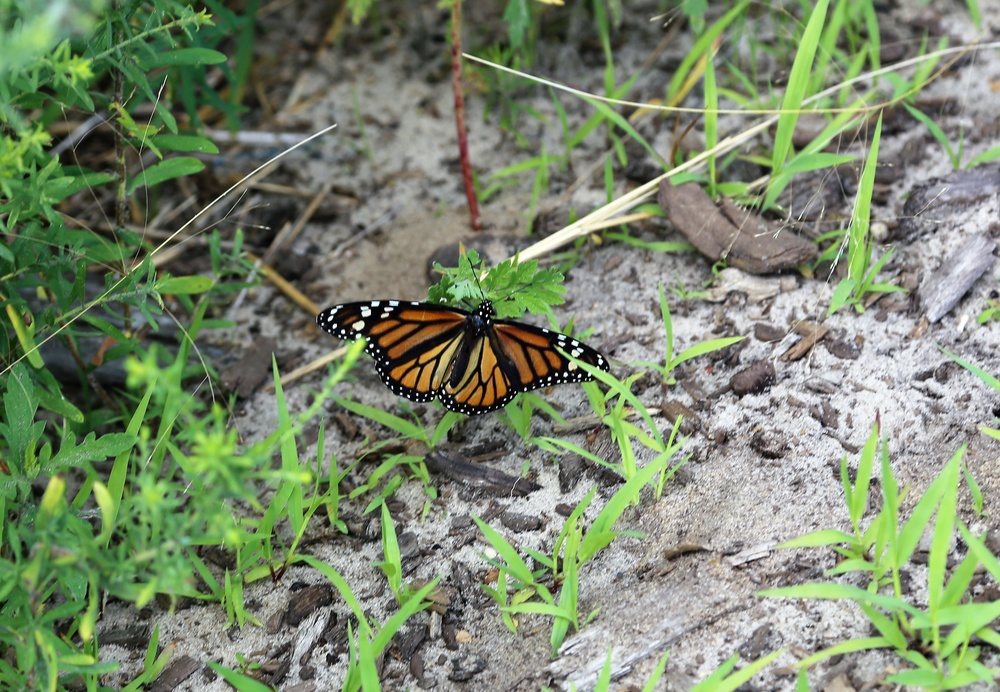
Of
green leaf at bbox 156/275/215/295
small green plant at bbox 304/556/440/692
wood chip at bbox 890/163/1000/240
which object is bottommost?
small green plant at bbox 304/556/440/692

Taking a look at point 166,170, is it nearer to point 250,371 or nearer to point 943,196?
point 250,371

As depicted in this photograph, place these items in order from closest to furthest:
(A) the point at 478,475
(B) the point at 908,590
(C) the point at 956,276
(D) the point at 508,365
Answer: (B) the point at 908,590, (D) the point at 508,365, (A) the point at 478,475, (C) the point at 956,276

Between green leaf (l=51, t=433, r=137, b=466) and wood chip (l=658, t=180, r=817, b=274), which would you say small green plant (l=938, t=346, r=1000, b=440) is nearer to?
wood chip (l=658, t=180, r=817, b=274)

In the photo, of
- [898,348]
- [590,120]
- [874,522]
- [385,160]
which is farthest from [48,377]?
[898,348]

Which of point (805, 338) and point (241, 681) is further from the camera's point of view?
point (805, 338)

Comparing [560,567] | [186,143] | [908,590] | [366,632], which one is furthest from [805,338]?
[186,143]

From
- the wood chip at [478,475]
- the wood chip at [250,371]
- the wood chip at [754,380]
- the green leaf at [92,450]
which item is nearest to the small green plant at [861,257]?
the wood chip at [754,380]

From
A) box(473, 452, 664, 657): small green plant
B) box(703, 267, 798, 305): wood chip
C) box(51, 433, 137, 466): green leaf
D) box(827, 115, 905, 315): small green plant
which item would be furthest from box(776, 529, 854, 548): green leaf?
box(51, 433, 137, 466): green leaf
